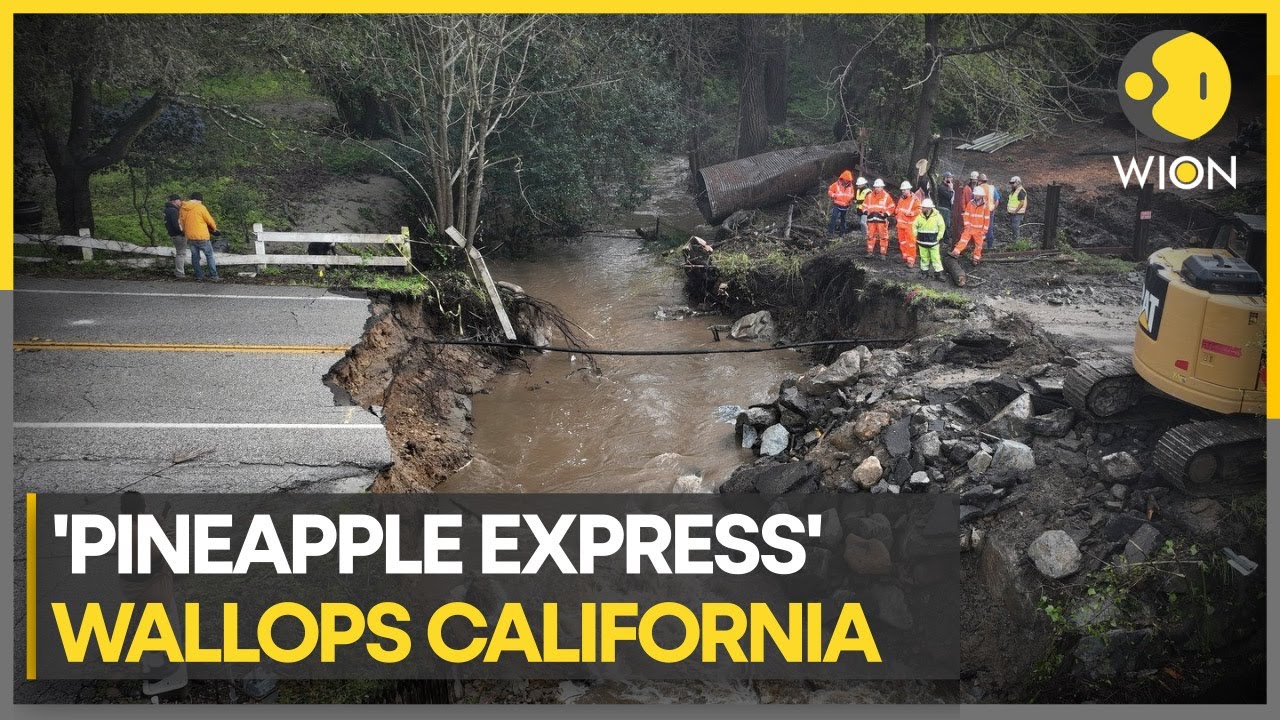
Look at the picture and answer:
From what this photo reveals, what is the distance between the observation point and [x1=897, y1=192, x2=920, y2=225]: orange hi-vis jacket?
47.2 feet

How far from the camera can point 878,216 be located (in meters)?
14.9

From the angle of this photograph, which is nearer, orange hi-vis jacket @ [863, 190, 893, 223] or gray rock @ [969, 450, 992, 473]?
gray rock @ [969, 450, 992, 473]

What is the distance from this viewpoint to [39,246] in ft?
44.8

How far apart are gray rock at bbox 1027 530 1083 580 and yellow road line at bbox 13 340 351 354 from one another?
7.12 m

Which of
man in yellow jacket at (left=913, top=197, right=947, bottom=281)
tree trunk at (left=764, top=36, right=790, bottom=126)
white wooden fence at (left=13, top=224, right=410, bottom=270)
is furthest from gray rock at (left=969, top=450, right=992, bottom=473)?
tree trunk at (left=764, top=36, right=790, bottom=126)

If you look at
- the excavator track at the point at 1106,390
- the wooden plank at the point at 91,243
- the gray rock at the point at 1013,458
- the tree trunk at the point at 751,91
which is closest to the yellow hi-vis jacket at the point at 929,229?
the excavator track at the point at 1106,390

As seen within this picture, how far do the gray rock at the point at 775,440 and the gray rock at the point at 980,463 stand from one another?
2376 mm

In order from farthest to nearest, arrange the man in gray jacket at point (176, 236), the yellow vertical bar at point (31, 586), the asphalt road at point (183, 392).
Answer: the man in gray jacket at point (176, 236) < the asphalt road at point (183, 392) < the yellow vertical bar at point (31, 586)

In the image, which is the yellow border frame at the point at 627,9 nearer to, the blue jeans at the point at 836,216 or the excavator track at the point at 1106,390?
the excavator track at the point at 1106,390

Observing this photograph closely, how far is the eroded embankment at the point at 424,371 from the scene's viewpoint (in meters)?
9.81

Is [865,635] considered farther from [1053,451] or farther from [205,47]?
[205,47]

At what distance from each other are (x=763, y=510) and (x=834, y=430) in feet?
4.61

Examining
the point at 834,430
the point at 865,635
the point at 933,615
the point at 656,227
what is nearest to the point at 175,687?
the point at 865,635

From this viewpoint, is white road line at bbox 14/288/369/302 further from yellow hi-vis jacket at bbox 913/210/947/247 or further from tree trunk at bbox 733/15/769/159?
tree trunk at bbox 733/15/769/159
